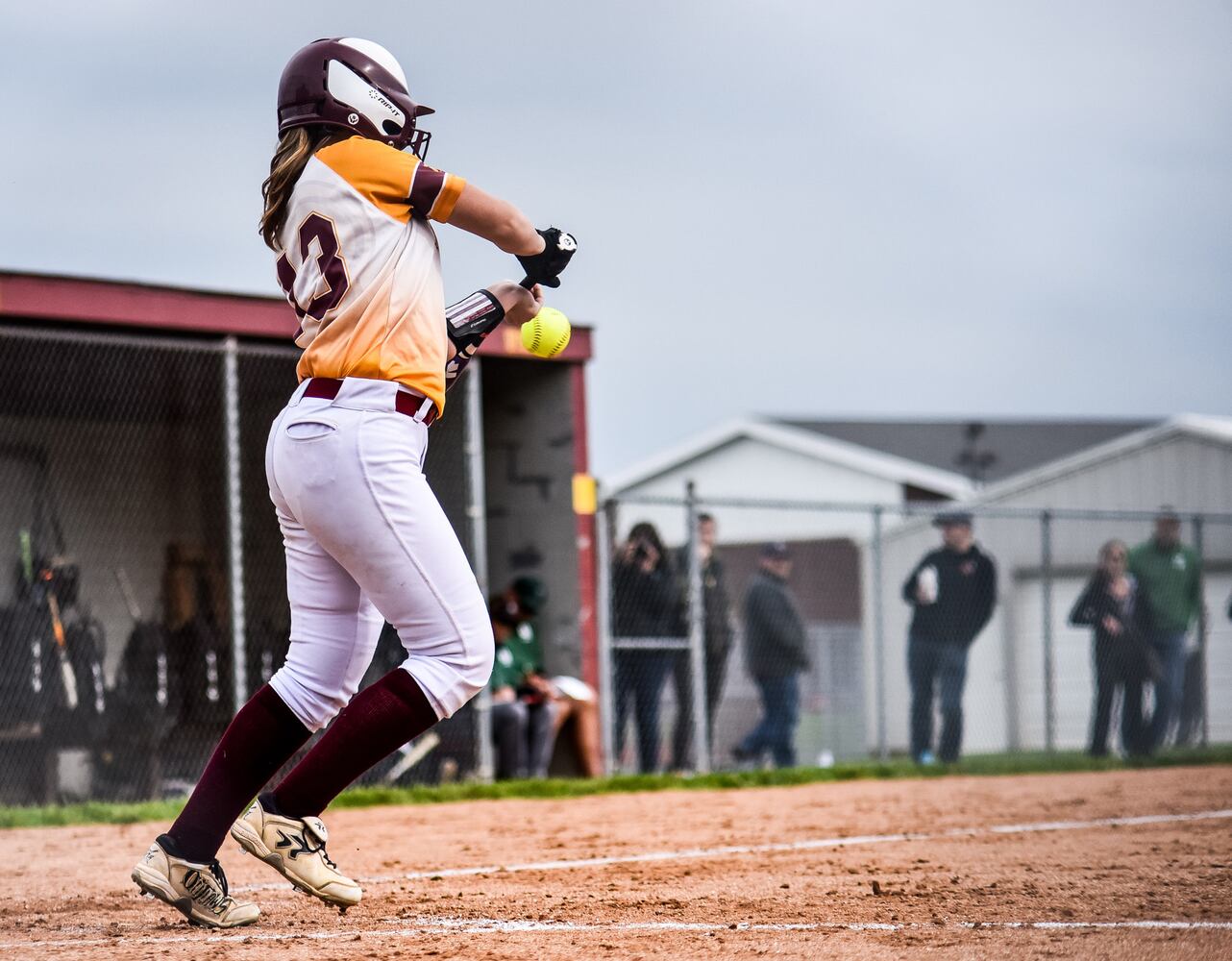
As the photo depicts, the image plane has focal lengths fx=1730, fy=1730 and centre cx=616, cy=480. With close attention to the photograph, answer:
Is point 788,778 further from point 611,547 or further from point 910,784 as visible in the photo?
point 611,547

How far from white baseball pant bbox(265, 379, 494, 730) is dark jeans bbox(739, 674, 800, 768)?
27.9 feet

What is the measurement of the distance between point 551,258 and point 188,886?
1.71m

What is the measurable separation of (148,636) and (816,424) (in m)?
26.2

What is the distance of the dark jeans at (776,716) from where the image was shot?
12359mm

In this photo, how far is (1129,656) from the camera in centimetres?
1424

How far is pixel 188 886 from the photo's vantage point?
4.00 meters

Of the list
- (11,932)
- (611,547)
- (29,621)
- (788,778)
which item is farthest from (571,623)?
(11,932)

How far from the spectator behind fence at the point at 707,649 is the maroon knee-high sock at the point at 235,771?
8.06 metres

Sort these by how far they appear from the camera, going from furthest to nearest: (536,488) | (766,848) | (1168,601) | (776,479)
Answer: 1. (776,479)
2. (1168,601)
3. (536,488)
4. (766,848)

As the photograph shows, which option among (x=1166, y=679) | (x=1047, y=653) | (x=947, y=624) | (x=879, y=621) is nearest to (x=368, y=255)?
(x=879, y=621)

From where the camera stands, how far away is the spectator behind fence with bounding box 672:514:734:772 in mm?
12055

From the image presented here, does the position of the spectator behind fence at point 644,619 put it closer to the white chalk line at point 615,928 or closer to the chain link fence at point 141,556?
the chain link fence at point 141,556

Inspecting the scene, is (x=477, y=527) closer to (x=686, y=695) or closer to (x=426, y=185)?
(x=686, y=695)

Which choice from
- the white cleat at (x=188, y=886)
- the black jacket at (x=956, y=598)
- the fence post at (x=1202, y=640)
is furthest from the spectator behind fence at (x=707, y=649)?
the white cleat at (x=188, y=886)
